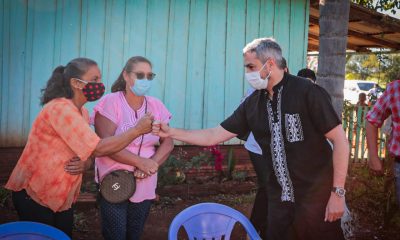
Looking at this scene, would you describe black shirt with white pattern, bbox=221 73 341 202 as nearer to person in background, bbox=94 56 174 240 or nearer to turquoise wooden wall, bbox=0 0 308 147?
person in background, bbox=94 56 174 240

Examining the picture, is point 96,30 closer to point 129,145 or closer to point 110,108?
point 110,108

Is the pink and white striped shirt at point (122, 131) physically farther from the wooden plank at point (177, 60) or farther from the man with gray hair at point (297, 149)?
the wooden plank at point (177, 60)

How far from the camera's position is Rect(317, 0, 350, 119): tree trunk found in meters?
4.62

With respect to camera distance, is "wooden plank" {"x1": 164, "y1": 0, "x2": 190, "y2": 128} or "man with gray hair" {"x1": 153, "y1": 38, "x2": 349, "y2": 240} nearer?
"man with gray hair" {"x1": 153, "y1": 38, "x2": 349, "y2": 240}

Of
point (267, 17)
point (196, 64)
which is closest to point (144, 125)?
point (196, 64)

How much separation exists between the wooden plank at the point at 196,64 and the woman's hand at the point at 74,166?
4613 mm

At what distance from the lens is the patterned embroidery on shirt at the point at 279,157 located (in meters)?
3.03

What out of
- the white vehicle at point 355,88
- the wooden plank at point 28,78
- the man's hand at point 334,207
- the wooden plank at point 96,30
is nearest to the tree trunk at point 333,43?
the man's hand at point 334,207

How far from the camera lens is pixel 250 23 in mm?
7992

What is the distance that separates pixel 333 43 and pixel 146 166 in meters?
2.39

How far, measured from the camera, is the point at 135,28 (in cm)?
722

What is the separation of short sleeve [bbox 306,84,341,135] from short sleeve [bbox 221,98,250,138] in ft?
1.92

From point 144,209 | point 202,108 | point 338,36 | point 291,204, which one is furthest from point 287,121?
point 202,108

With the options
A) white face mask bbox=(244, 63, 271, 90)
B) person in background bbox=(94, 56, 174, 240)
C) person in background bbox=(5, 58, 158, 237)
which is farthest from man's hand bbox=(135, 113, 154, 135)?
white face mask bbox=(244, 63, 271, 90)
